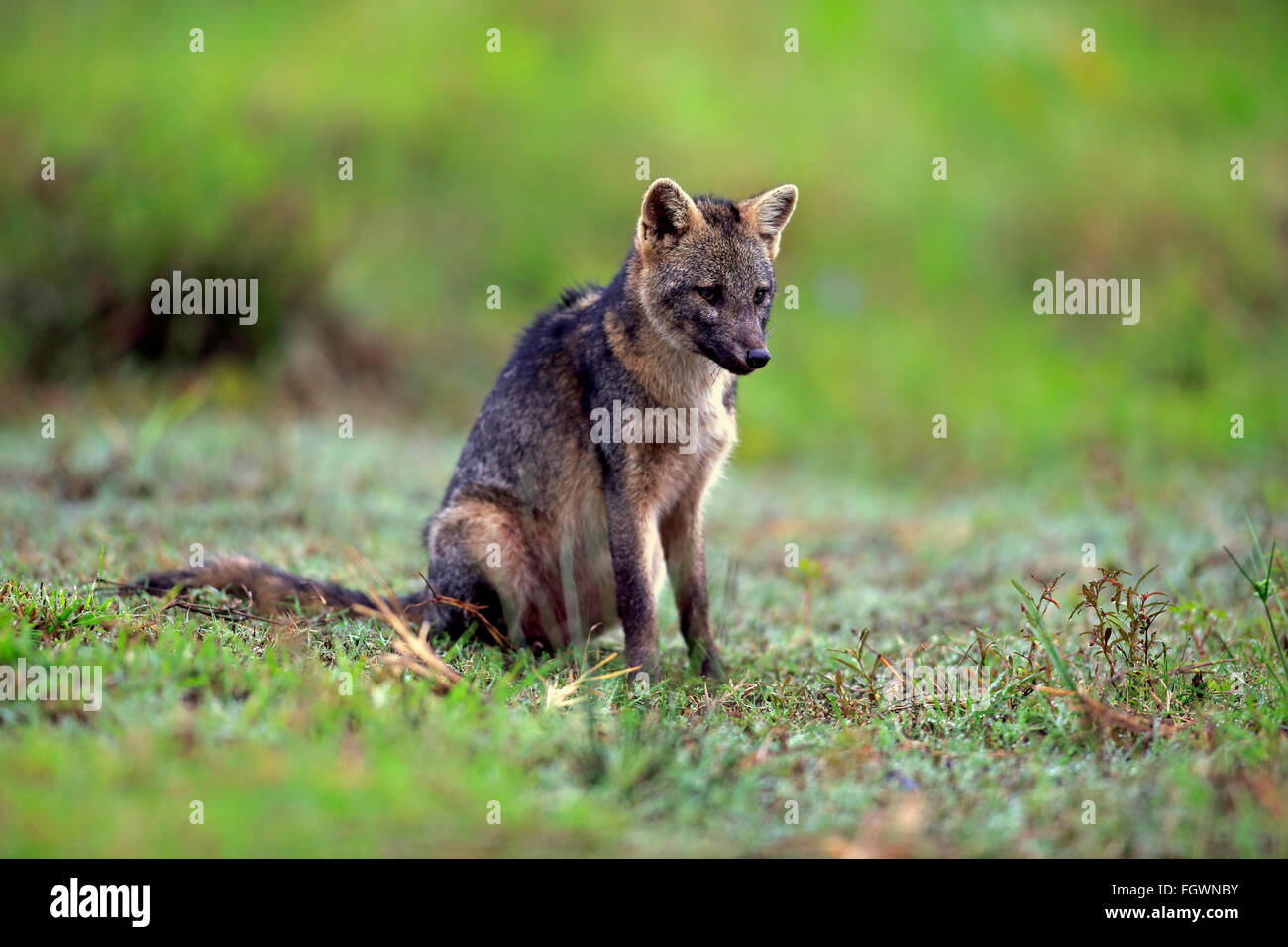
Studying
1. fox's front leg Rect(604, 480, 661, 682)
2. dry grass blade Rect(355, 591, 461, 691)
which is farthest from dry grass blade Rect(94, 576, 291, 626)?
fox's front leg Rect(604, 480, 661, 682)

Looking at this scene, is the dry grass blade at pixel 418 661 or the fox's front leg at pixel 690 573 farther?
the fox's front leg at pixel 690 573

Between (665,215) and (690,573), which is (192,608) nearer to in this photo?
(690,573)

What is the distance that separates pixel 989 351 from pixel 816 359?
205 centimetres

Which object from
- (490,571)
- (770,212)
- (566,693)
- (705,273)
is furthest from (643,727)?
(770,212)

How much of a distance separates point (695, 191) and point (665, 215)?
797 cm

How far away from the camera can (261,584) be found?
5363mm

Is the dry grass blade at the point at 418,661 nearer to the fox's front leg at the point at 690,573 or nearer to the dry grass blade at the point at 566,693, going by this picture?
the dry grass blade at the point at 566,693

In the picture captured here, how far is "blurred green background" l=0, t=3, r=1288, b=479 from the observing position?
10883 mm

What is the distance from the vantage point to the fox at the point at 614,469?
5227 millimetres

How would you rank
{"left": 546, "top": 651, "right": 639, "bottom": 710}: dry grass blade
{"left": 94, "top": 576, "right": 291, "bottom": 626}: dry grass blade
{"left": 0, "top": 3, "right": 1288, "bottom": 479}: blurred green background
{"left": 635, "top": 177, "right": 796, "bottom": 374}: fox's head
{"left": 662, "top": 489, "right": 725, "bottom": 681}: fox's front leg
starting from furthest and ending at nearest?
{"left": 0, "top": 3, "right": 1288, "bottom": 479}: blurred green background → {"left": 662, "top": 489, "right": 725, "bottom": 681}: fox's front leg → {"left": 635, "top": 177, "right": 796, "bottom": 374}: fox's head → {"left": 94, "top": 576, "right": 291, "bottom": 626}: dry grass blade → {"left": 546, "top": 651, "right": 639, "bottom": 710}: dry grass blade

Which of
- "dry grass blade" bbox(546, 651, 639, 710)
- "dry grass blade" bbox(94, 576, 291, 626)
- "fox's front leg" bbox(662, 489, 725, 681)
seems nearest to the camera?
"dry grass blade" bbox(546, 651, 639, 710)

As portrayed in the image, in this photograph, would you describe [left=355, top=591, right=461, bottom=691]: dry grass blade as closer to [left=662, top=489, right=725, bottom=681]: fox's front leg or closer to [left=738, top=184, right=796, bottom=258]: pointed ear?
[left=662, top=489, right=725, bottom=681]: fox's front leg

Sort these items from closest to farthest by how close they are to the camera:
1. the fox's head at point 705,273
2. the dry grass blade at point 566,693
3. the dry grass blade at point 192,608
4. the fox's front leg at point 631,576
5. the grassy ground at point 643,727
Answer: the grassy ground at point 643,727, the dry grass blade at point 566,693, the dry grass blade at point 192,608, the fox's head at point 705,273, the fox's front leg at point 631,576

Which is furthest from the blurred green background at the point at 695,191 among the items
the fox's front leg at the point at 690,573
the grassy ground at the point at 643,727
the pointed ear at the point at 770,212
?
the fox's front leg at the point at 690,573
